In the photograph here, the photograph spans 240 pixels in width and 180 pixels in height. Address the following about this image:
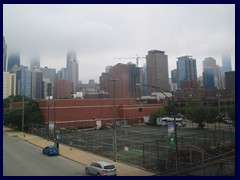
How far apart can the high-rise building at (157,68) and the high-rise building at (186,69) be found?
20473 millimetres

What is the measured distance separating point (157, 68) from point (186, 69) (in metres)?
27.6

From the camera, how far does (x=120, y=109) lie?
65.6 m

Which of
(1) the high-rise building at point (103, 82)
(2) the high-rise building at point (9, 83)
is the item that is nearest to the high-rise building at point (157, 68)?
(1) the high-rise building at point (103, 82)

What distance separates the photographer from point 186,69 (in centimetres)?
12094

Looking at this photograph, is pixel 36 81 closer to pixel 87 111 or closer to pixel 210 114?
pixel 87 111

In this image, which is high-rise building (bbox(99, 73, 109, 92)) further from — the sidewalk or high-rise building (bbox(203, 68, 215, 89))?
the sidewalk

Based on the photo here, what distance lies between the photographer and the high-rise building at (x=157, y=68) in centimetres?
9750

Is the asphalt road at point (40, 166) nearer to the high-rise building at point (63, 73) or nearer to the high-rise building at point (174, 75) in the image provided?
the high-rise building at point (63, 73)

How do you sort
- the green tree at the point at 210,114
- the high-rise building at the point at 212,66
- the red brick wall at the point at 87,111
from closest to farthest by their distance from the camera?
the green tree at the point at 210,114
the red brick wall at the point at 87,111
the high-rise building at the point at 212,66

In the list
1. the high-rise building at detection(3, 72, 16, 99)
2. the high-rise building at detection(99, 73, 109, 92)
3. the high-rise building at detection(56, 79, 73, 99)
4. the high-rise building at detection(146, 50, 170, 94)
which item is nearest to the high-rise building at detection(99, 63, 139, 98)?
the high-rise building at detection(99, 73, 109, 92)

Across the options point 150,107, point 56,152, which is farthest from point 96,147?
point 150,107

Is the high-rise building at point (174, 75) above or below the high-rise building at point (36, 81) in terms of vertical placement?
above

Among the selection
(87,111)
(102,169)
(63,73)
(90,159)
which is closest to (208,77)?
(63,73)

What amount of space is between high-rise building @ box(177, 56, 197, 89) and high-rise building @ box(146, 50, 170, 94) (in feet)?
67.2
